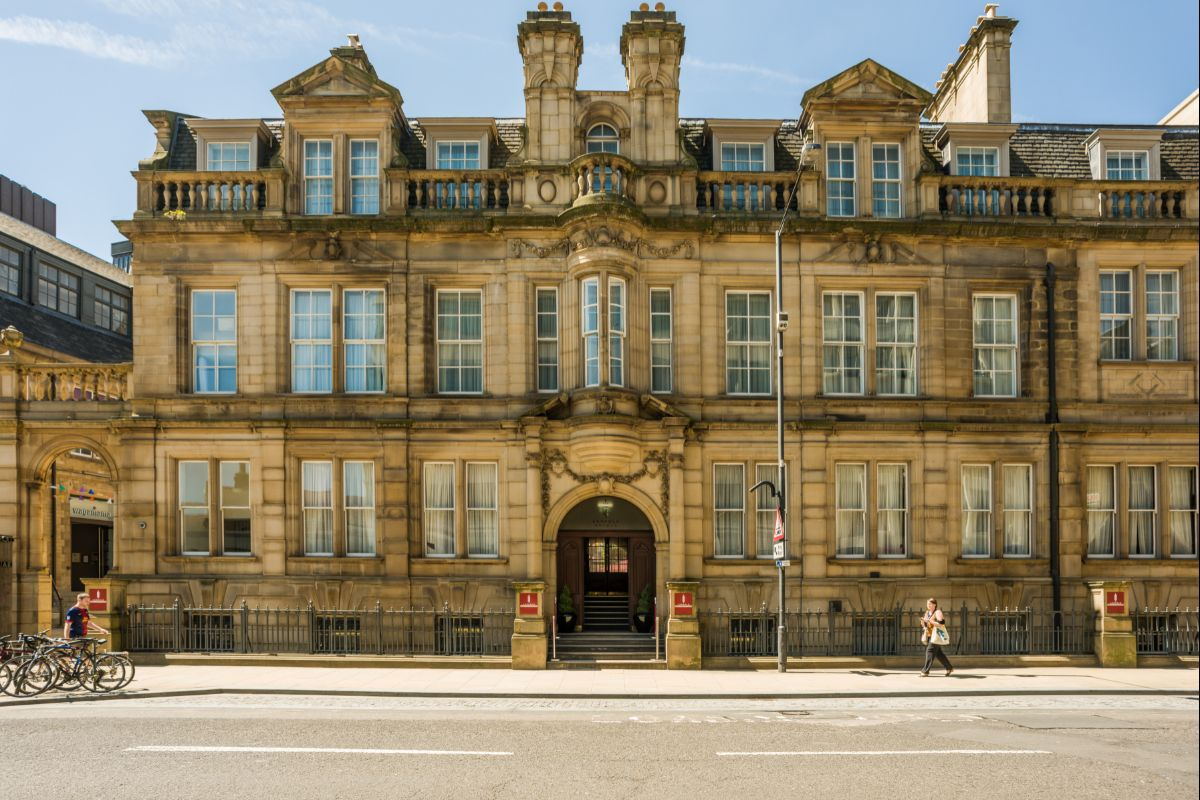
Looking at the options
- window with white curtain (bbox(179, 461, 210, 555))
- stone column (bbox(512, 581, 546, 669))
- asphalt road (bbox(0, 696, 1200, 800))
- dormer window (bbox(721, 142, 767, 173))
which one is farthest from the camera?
dormer window (bbox(721, 142, 767, 173))

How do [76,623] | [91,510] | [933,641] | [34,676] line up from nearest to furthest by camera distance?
1. [34,676]
2. [76,623]
3. [933,641]
4. [91,510]

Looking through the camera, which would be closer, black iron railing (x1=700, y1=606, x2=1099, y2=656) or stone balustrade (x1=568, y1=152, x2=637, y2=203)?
black iron railing (x1=700, y1=606, x2=1099, y2=656)

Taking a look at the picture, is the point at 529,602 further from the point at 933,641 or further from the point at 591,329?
the point at 933,641

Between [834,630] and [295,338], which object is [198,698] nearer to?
[295,338]

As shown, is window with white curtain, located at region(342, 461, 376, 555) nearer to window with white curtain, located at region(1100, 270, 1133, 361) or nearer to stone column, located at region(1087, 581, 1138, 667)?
stone column, located at region(1087, 581, 1138, 667)

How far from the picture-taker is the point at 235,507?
76.5 ft

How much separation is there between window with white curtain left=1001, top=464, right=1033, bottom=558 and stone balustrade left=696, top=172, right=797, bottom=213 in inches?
357

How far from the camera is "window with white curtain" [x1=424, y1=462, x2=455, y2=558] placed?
916 inches

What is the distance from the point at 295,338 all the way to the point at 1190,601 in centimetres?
2368

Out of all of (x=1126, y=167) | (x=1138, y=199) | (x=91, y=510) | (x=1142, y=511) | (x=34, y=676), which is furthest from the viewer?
(x=91, y=510)

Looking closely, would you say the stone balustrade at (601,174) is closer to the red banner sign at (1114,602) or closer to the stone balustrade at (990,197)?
the stone balustrade at (990,197)

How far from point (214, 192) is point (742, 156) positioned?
13762 mm

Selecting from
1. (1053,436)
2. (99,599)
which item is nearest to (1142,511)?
(1053,436)

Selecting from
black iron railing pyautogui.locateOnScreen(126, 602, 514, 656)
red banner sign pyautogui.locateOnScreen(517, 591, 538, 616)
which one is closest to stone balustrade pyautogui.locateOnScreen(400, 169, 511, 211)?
red banner sign pyautogui.locateOnScreen(517, 591, 538, 616)
